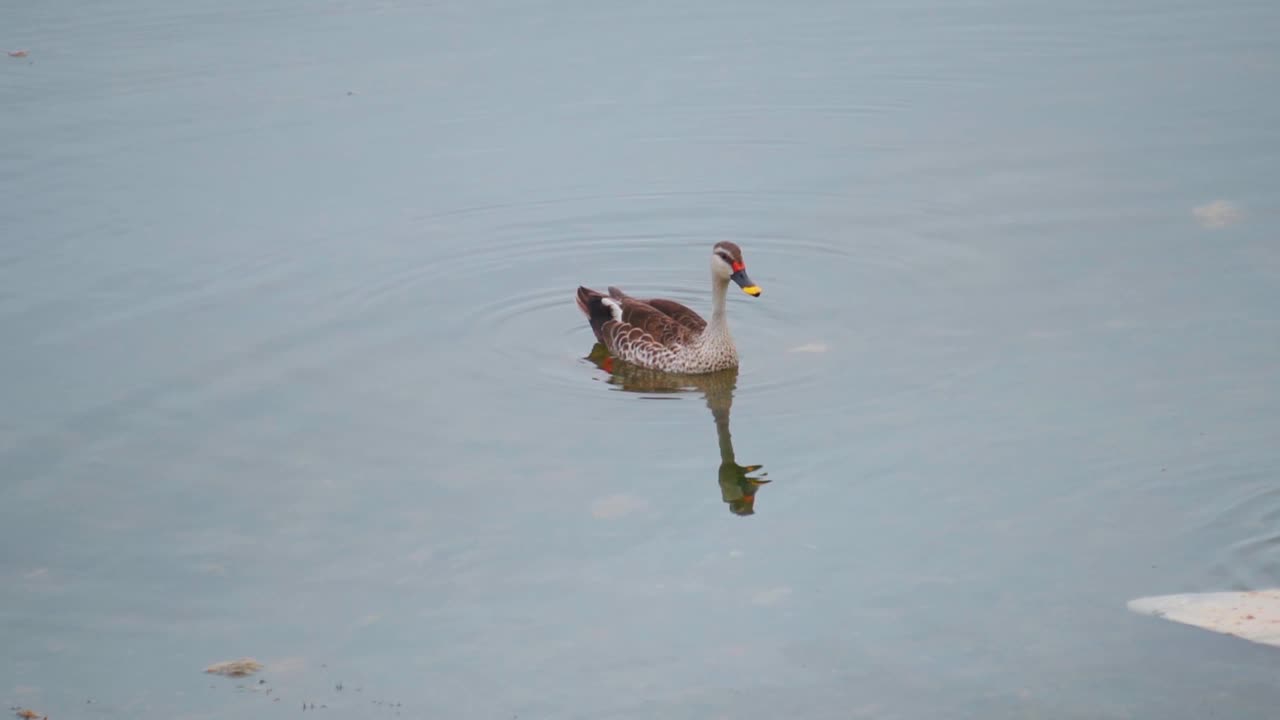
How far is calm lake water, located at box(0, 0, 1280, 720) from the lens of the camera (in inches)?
341

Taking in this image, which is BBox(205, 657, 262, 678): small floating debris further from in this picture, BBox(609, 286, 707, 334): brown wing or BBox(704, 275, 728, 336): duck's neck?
BBox(609, 286, 707, 334): brown wing

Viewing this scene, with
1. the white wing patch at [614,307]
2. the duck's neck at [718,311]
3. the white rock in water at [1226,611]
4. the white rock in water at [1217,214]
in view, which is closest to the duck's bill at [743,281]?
the duck's neck at [718,311]

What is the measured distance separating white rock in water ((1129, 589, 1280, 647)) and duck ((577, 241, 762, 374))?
4780 mm

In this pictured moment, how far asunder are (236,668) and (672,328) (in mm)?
5763

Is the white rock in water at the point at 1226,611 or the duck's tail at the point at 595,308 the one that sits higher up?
the duck's tail at the point at 595,308

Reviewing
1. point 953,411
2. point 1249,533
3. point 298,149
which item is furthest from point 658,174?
point 1249,533

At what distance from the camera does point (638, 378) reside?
525 inches

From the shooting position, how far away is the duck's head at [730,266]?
12.7 m

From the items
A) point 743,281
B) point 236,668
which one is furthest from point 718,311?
point 236,668

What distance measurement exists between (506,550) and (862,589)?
93.6 inches

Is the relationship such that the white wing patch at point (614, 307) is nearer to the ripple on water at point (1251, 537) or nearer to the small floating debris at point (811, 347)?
the small floating debris at point (811, 347)

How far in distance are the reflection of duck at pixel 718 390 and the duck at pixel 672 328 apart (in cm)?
7

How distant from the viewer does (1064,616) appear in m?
8.72

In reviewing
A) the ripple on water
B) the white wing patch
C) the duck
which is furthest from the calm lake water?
the white wing patch
